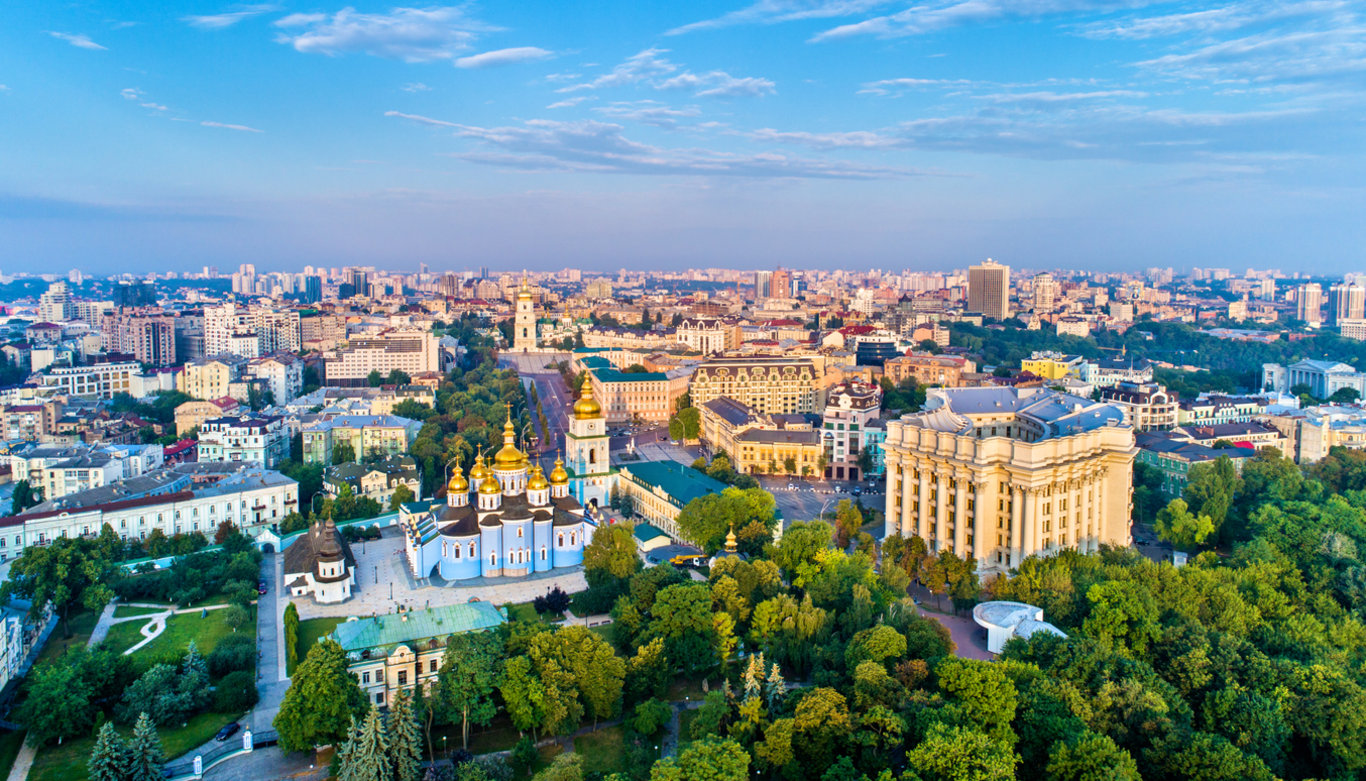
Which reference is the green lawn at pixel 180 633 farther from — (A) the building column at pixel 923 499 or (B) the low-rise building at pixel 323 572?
(A) the building column at pixel 923 499

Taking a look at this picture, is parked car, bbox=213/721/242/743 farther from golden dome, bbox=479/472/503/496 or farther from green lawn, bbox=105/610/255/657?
golden dome, bbox=479/472/503/496

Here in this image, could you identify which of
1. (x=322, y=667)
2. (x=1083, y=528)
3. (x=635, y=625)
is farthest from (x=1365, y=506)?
(x=322, y=667)

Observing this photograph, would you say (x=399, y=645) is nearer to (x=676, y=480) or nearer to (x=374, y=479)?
(x=676, y=480)

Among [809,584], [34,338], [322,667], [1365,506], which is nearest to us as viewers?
[322,667]

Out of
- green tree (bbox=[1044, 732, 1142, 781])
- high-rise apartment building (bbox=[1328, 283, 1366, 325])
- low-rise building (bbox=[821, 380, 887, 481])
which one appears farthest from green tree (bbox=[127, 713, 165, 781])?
high-rise apartment building (bbox=[1328, 283, 1366, 325])

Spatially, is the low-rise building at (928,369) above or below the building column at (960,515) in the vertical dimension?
above

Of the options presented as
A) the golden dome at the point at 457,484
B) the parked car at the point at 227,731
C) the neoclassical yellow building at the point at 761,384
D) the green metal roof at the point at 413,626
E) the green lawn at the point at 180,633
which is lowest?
the parked car at the point at 227,731

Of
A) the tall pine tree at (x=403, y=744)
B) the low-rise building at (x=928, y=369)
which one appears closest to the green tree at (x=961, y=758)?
the tall pine tree at (x=403, y=744)

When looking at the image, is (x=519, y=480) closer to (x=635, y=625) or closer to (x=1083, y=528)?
(x=635, y=625)
